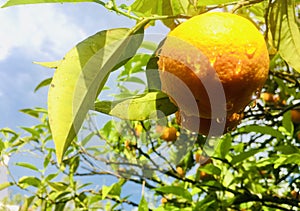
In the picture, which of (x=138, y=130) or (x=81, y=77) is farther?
(x=138, y=130)

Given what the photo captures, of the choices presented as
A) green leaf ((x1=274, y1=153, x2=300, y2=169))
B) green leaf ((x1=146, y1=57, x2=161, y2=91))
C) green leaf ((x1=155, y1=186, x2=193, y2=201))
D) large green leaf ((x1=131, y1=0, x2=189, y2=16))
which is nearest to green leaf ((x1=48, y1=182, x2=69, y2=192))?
green leaf ((x1=155, y1=186, x2=193, y2=201))

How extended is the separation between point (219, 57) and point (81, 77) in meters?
0.18

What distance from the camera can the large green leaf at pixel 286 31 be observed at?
63 cm

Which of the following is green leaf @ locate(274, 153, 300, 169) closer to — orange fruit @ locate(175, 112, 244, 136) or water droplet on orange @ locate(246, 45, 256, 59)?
orange fruit @ locate(175, 112, 244, 136)

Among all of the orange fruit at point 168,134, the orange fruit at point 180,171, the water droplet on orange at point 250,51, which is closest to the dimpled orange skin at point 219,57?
the water droplet on orange at point 250,51

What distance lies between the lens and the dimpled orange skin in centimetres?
57

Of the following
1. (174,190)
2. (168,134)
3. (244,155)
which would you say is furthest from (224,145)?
(168,134)

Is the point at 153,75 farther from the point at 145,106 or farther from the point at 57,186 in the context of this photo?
the point at 57,186

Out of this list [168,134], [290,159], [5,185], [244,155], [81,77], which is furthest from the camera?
[5,185]

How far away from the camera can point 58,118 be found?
1.65ft

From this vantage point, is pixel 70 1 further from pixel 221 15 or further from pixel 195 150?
pixel 195 150

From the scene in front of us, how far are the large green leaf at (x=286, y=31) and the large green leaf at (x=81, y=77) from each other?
21cm

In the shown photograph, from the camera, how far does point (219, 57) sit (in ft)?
1.88

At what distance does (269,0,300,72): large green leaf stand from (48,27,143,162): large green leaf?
209 millimetres
